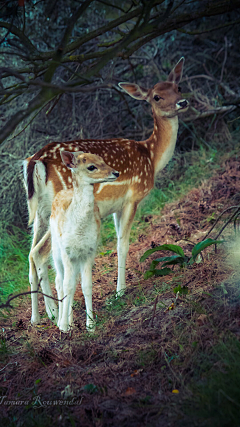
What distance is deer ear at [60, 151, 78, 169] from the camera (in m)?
4.24

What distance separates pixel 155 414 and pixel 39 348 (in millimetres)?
1587

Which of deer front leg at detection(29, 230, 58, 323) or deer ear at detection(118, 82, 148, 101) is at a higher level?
deer ear at detection(118, 82, 148, 101)

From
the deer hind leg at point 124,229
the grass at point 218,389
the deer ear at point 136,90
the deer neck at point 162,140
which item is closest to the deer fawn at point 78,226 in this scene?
the deer hind leg at point 124,229

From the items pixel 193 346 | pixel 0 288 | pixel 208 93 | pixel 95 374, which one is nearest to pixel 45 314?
pixel 0 288

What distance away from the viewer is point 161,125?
5980mm

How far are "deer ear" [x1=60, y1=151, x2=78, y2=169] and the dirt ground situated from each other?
1.55 m

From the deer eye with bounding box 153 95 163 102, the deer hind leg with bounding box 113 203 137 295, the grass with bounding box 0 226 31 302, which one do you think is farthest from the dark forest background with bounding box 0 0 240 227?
the deer hind leg with bounding box 113 203 137 295

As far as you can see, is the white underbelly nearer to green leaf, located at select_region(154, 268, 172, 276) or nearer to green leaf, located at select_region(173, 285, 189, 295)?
green leaf, located at select_region(154, 268, 172, 276)

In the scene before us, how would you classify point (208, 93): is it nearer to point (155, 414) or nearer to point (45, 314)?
point (45, 314)

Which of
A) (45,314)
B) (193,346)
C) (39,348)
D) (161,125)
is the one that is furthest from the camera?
(161,125)

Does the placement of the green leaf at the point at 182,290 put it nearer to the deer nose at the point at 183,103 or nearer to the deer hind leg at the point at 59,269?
the deer hind leg at the point at 59,269

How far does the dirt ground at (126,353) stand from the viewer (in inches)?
107

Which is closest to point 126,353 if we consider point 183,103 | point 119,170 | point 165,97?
point 119,170

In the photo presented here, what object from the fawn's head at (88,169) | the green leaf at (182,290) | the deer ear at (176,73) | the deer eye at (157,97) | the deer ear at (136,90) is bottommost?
the green leaf at (182,290)
